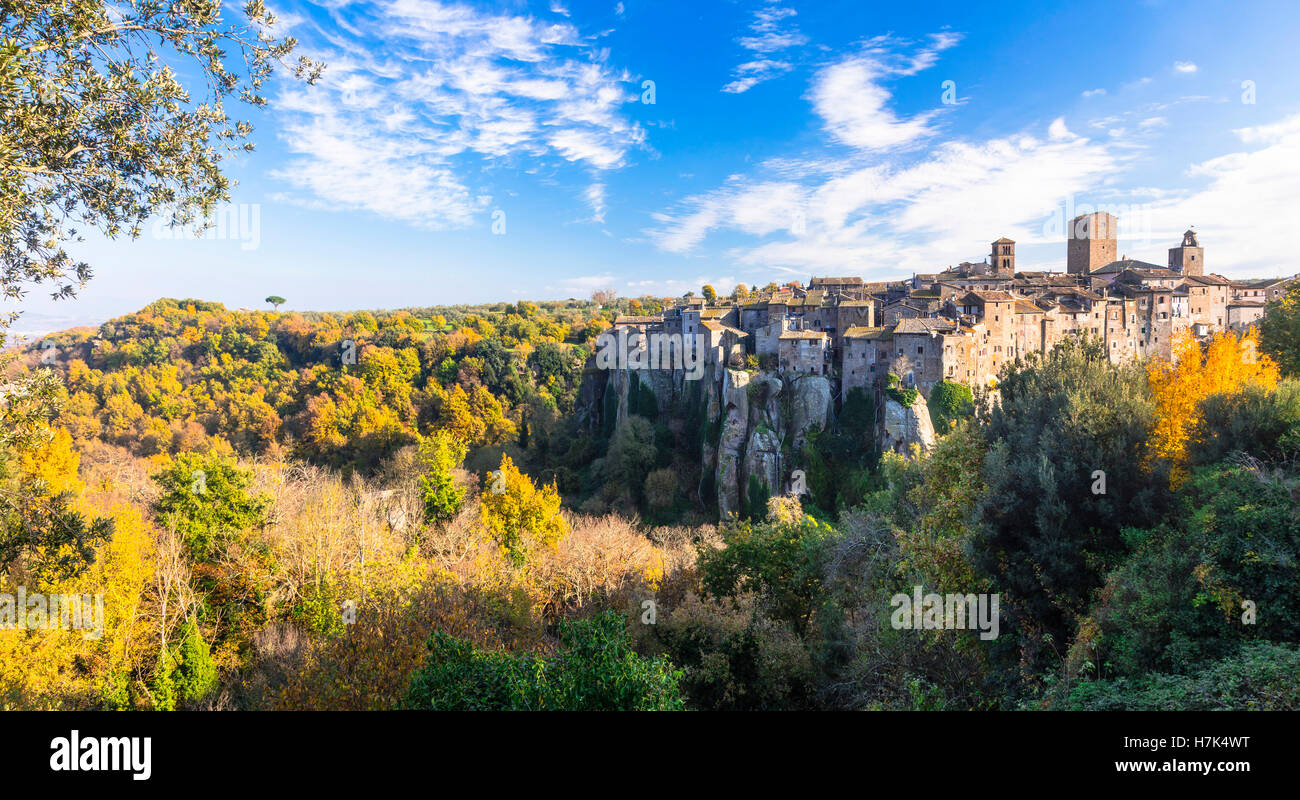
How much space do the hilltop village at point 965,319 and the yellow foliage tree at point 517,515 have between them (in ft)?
72.4

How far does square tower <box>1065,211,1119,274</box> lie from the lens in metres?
63.4

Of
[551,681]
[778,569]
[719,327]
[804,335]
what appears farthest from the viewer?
[719,327]

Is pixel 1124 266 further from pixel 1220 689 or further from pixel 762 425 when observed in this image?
pixel 1220 689

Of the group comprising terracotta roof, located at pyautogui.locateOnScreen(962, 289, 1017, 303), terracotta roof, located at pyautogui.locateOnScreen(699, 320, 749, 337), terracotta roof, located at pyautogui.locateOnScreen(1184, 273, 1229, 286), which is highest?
terracotta roof, located at pyautogui.locateOnScreen(1184, 273, 1229, 286)

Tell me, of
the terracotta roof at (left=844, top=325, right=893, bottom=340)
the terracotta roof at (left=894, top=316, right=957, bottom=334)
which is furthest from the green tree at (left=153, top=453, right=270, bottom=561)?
the terracotta roof at (left=894, top=316, right=957, bottom=334)

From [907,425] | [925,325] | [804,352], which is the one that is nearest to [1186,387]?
[907,425]

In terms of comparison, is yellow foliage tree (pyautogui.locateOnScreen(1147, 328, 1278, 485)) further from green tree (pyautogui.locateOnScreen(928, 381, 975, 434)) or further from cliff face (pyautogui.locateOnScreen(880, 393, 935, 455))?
cliff face (pyautogui.locateOnScreen(880, 393, 935, 455))

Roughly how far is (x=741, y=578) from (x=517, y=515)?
12640mm

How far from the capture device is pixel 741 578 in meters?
19.1

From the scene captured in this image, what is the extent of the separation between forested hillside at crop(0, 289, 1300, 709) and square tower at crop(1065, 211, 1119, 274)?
4481 cm

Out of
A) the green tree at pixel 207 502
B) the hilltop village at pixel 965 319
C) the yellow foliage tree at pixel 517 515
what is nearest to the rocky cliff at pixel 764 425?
the hilltop village at pixel 965 319

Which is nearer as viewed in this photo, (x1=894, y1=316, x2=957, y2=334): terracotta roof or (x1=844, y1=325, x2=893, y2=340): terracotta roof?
(x1=894, y1=316, x2=957, y2=334): terracotta roof

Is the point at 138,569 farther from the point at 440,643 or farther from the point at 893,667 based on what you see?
the point at 893,667
